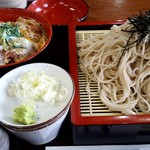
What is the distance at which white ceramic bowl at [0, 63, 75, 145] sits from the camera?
2.35 feet

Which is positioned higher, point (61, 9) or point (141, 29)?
point (141, 29)

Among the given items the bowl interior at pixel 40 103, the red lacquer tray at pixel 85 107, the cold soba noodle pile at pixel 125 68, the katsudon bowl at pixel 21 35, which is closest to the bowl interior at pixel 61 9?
the katsudon bowl at pixel 21 35

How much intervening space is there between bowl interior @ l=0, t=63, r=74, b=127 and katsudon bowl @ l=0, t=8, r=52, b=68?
135mm

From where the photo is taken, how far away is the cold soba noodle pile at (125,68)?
902 mm

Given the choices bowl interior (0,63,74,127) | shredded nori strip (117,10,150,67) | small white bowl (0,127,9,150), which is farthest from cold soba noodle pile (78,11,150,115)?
small white bowl (0,127,9,150)

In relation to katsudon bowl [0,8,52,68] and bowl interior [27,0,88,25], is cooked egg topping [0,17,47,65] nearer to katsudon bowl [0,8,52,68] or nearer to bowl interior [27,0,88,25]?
katsudon bowl [0,8,52,68]

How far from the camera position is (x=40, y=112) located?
753 millimetres

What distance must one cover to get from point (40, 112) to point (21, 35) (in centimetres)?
53

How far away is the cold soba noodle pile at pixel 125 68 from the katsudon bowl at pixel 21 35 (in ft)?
0.82

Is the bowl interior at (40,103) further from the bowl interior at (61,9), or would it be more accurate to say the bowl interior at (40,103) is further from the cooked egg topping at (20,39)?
the bowl interior at (61,9)

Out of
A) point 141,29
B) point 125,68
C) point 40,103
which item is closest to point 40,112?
point 40,103

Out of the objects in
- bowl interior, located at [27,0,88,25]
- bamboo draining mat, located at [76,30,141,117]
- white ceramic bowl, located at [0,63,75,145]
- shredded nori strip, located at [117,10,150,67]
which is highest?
shredded nori strip, located at [117,10,150,67]

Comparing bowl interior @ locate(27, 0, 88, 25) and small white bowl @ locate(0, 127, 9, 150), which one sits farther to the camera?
bowl interior @ locate(27, 0, 88, 25)

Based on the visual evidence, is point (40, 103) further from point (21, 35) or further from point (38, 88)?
point (21, 35)
